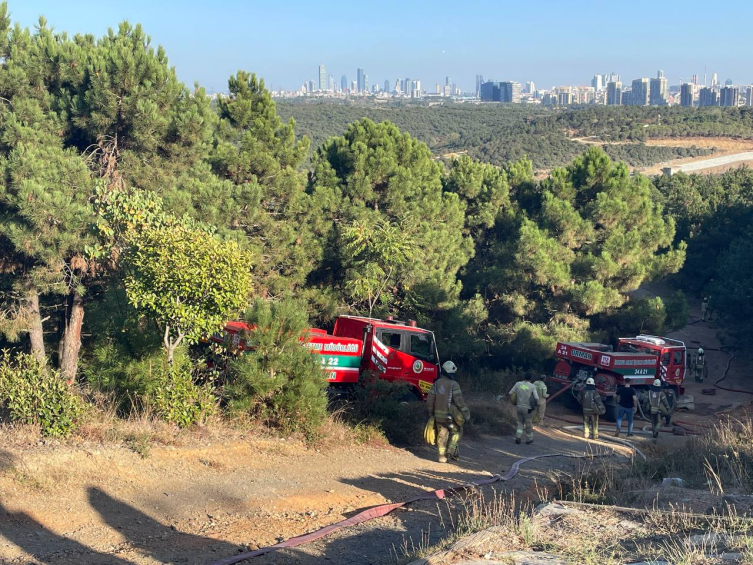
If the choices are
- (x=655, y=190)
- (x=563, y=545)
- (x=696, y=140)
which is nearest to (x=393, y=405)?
(x=563, y=545)

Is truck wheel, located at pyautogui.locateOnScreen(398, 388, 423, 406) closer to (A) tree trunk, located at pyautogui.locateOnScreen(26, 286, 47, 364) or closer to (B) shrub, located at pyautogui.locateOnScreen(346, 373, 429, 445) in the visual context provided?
(B) shrub, located at pyautogui.locateOnScreen(346, 373, 429, 445)

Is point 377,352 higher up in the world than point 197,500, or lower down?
higher up

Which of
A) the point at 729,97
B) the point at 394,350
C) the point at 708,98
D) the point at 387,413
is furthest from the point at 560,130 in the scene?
the point at 708,98

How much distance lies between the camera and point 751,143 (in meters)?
83.8

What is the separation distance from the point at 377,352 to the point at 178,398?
5.47 m

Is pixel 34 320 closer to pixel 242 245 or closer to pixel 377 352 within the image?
pixel 242 245

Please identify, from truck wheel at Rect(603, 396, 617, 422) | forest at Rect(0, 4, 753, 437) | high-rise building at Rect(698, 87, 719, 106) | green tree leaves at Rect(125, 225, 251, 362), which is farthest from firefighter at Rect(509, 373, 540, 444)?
high-rise building at Rect(698, 87, 719, 106)

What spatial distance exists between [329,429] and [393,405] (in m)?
1.69

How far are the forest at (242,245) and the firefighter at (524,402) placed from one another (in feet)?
14.2

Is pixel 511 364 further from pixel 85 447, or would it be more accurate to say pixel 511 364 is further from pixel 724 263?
pixel 85 447

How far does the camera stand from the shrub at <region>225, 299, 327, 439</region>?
39.2 ft

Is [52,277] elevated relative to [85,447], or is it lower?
elevated

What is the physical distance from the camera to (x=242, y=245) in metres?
18.2

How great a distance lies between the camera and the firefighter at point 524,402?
14938 millimetres
